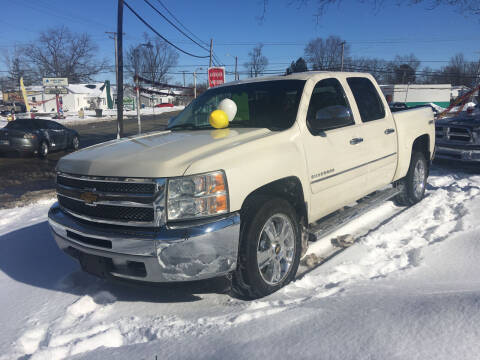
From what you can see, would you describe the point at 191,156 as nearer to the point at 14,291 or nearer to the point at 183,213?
the point at 183,213

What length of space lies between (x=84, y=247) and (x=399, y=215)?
3960 mm

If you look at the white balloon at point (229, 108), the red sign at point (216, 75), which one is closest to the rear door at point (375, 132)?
the white balloon at point (229, 108)

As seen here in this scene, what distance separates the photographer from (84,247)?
2818 millimetres

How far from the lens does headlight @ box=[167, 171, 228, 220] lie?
2484 millimetres

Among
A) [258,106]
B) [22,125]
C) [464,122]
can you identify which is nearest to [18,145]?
[22,125]

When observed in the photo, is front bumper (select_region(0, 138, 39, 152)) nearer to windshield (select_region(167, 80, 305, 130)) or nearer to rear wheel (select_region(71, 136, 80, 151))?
rear wheel (select_region(71, 136, 80, 151))

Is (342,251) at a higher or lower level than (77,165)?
lower

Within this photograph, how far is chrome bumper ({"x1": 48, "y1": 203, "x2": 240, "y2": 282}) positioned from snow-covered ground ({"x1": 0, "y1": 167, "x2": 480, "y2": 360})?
0.56ft

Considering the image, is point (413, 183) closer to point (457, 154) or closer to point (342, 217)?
point (342, 217)

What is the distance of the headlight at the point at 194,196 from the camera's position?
2.48 metres

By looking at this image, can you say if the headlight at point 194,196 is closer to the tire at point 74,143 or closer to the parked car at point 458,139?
the parked car at point 458,139

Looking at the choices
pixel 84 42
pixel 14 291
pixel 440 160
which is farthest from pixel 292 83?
pixel 84 42

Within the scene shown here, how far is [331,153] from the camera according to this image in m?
3.55

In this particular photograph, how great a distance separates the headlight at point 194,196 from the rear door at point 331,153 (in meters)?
1.11
